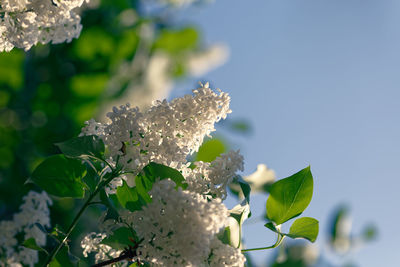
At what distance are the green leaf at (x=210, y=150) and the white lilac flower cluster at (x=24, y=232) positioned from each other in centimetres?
53

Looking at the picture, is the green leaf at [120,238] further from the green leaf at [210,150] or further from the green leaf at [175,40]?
the green leaf at [175,40]

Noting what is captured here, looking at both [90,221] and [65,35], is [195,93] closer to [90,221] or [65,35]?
[65,35]

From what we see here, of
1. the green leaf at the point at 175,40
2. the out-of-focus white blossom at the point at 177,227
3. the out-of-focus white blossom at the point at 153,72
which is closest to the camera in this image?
the out-of-focus white blossom at the point at 177,227

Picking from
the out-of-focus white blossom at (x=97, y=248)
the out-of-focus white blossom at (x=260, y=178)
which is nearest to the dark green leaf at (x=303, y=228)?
the out-of-focus white blossom at (x=260, y=178)

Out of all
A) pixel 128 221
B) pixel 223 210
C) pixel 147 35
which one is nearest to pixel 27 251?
pixel 128 221

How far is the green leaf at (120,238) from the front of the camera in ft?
2.68

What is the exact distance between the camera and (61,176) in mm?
913

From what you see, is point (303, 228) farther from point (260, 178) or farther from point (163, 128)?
point (163, 128)

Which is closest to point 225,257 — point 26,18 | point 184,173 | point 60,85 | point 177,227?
point 177,227

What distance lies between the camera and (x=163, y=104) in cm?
82

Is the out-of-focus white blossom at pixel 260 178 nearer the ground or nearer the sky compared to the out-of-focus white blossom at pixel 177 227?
nearer the sky

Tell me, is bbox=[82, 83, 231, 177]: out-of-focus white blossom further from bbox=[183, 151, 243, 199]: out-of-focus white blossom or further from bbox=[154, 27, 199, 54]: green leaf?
bbox=[154, 27, 199, 54]: green leaf

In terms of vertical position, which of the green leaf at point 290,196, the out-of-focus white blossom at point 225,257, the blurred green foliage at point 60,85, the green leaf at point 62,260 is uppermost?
the blurred green foliage at point 60,85

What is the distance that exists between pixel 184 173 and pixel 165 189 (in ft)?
0.65
